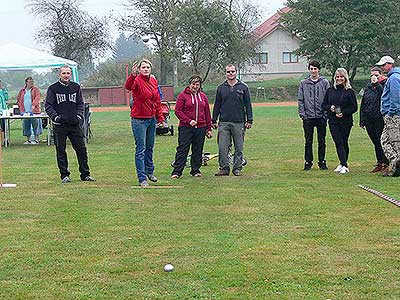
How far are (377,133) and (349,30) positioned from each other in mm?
43979

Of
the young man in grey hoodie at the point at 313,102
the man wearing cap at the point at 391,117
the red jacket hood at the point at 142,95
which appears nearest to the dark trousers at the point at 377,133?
the man wearing cap at the point at 391,117

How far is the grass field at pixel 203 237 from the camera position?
6.11 metres

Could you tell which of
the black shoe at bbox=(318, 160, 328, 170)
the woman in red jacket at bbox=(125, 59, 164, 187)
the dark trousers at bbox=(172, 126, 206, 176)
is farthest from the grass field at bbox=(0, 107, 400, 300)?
the black shoe at bbox=(318, 160, 328, 170)

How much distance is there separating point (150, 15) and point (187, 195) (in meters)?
52.7

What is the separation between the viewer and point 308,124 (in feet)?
45.1

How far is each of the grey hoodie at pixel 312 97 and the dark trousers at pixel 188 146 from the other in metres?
1.83

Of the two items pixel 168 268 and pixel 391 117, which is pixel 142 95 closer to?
pixel 391 117

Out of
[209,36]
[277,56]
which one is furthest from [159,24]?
[277,56]

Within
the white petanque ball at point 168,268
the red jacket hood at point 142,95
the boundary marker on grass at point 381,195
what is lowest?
the boundary marker on grass at point 381,195

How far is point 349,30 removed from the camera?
56.2m

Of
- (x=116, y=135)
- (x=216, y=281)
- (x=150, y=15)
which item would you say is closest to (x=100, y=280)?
(x=216, y=281)

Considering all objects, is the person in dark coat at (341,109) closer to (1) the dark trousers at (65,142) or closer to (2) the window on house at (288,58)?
(1) the dark trousers at (65,142)

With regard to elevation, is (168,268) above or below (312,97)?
below

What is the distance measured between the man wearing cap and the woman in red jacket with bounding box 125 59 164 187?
3578 mm
